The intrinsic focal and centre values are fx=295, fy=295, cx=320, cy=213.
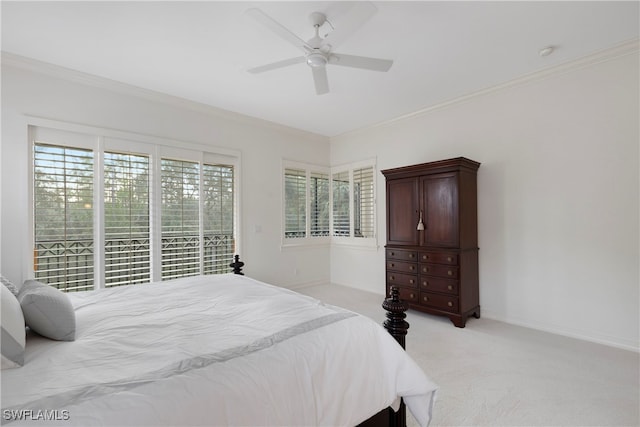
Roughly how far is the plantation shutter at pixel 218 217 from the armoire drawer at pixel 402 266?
227cm

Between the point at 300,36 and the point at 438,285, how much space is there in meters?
3.01

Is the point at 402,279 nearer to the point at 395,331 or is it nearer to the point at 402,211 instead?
the point at 402,211

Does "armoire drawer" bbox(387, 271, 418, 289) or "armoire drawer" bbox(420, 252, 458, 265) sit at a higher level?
"armoire drawer" bbox(420, 252, 458, 265)

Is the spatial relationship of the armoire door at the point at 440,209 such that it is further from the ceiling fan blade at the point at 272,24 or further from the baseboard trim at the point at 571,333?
the ceiling fan blade at the point at 272,24

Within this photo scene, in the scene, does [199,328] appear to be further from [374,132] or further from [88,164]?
[374,132]

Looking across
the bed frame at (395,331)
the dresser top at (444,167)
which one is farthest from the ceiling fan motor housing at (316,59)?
the dresser top at (444,167)

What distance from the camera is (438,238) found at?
11.6ft

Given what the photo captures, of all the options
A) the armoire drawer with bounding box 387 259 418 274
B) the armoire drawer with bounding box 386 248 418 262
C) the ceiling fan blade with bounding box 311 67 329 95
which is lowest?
the armoire drawer with bounding box 387 259 418 274

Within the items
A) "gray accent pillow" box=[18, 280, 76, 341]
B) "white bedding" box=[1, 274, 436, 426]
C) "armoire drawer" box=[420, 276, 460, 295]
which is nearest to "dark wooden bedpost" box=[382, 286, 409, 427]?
"white bedding" box=[1, 274, 436, 426]

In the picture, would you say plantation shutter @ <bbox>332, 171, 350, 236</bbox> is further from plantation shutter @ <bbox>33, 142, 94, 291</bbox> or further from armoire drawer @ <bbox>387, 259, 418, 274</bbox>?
plantation shutter @ <bbox>33, 142, 94, 291</bbox>

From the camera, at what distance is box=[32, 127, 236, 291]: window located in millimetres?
2984

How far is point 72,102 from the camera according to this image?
3.11 metres

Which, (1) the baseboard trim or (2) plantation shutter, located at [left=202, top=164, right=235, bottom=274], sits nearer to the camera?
(1) the baseboard trim

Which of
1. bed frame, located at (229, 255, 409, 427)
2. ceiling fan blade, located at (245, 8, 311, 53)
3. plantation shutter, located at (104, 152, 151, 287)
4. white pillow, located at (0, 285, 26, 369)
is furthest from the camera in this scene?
plantation shutter, located at (104, 152, 151, 287)
